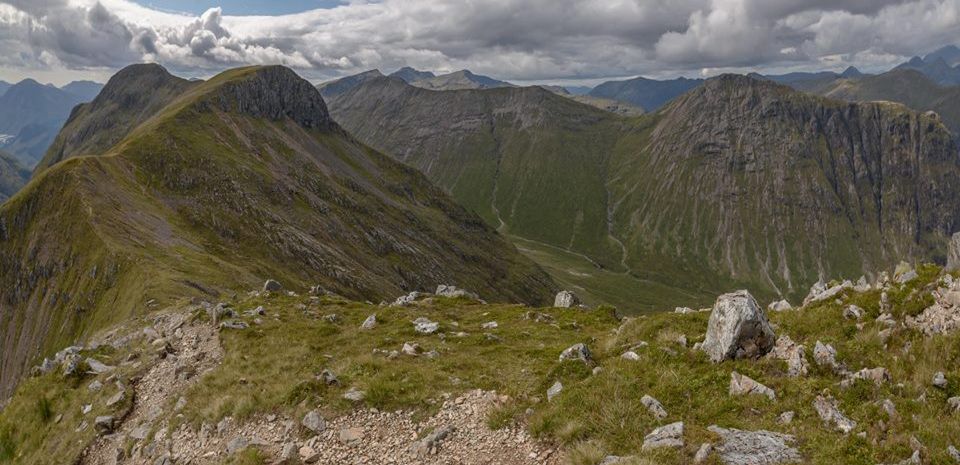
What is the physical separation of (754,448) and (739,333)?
6.26 meters

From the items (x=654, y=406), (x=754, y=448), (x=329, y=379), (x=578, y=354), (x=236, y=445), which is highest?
(x=754, y=448)

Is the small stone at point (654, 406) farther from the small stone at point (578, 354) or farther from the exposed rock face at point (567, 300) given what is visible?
the exposed rock face at point (567, 300)

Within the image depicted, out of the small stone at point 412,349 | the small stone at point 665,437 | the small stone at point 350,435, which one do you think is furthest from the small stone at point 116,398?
the small stone at point 665,437

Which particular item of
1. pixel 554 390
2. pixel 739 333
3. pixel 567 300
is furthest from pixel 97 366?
pixel 739 333

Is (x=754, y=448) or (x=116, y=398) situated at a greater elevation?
(x=754, y=448)

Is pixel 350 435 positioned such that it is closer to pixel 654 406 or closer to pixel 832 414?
pixel 654 406

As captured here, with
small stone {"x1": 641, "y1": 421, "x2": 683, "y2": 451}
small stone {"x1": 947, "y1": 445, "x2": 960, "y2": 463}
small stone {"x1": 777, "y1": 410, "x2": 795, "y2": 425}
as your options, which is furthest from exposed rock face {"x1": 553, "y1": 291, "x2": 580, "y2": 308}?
small stone {"x1": 947, "y1": 445, "x2": 960, "y2": 463}

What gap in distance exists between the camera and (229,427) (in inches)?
848

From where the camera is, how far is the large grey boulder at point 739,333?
20.4m

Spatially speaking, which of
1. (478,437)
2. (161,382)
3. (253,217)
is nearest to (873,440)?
(478,437)

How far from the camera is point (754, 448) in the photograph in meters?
14.9

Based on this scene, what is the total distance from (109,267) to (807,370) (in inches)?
4759

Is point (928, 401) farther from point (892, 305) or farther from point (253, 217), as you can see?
point (253, 217)

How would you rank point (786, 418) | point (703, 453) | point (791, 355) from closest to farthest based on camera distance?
point (703, 453), point (786, 418), point (791, 355)
